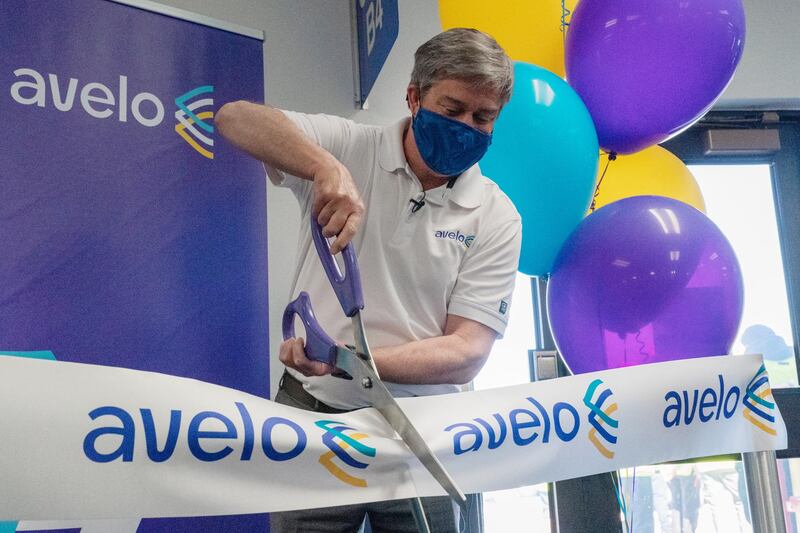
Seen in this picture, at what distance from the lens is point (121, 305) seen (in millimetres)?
1693

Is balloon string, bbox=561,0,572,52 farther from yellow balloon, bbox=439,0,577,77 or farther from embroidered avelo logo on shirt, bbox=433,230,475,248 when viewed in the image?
embroidered avelo logo on shirt, bbox=433,230,475,248

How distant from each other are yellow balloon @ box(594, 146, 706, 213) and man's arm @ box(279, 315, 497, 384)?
0.98 metres

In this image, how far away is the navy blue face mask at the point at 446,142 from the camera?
111cm

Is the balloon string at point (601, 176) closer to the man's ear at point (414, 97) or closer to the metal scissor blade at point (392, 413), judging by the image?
the man's ear at point (414, 97)

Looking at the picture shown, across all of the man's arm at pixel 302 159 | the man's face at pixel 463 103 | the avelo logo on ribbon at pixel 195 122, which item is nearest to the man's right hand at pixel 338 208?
the man's arm at pixel 302 159

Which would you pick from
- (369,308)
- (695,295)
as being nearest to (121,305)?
(369,308)

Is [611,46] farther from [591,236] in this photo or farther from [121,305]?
[121,305]

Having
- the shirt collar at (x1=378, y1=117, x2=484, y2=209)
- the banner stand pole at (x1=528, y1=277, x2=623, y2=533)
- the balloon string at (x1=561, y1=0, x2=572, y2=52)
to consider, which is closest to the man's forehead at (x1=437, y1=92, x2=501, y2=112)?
the shirt collar at (x1=378, y1=117, x2=484, y2=209)

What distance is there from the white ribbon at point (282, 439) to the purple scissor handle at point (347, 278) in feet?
0.43

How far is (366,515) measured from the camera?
40.9 inches

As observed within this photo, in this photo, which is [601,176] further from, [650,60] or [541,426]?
[541,426]

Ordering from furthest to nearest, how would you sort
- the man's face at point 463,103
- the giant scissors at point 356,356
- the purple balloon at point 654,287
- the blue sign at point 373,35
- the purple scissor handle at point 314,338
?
1. the blue sign at point 373,35
2. the purple balloon at point 654,287
3. the man's face at point 463,103
4. the purple scissor handle at point 314,338
5. the giant scissors at point 356,356

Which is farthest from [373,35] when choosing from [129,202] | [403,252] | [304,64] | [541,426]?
[541,426]

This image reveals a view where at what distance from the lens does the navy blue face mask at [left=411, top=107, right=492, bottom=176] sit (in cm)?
111
